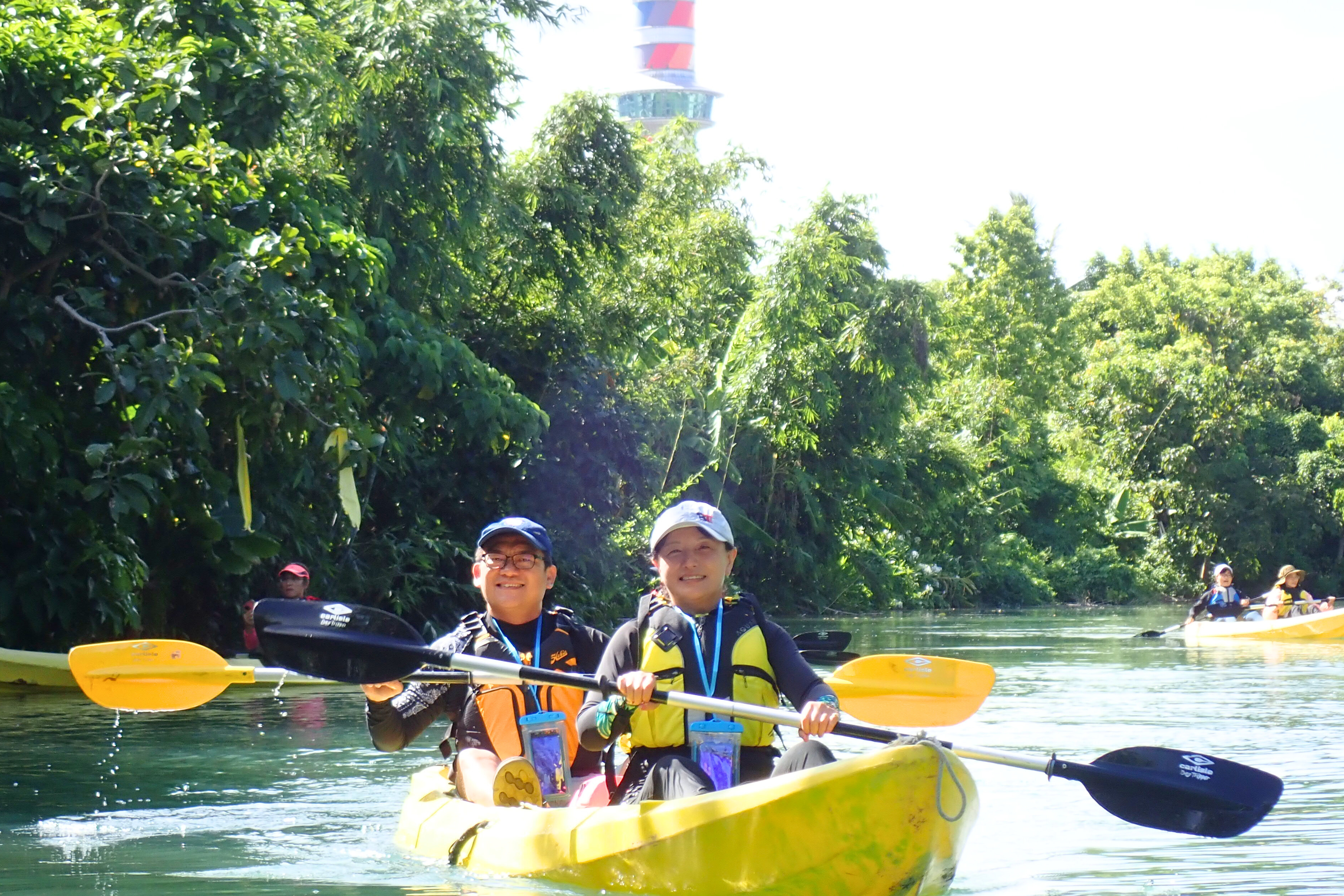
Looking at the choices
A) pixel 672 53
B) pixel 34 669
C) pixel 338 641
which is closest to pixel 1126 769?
pixel 338 641

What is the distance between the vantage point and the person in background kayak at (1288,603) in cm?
1642

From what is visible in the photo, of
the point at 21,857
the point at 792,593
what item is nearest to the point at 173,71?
the point at 21,857

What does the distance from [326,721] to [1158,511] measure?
23.3 metres

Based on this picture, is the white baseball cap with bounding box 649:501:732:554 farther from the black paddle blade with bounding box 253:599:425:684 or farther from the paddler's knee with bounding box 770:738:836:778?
the black paddle blade with bounding box 253:599:425:684

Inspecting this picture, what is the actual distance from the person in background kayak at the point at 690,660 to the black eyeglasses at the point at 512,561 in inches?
19.1

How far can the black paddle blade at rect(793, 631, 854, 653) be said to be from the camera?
4.85m

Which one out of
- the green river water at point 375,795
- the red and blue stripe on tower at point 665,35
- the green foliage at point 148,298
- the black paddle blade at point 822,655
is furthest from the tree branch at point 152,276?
the red and blue stripe on tower at point 665,35

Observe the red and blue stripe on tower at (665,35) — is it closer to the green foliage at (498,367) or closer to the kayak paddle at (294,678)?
the green foliage at (498,367)

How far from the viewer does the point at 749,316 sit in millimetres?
21922

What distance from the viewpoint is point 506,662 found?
15.0ft

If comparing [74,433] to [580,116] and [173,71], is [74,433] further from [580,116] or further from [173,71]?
[580,116]

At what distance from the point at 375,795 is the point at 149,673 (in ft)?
4.22

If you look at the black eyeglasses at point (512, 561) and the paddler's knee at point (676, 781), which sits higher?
the black eyeglasses at point (512, 561)

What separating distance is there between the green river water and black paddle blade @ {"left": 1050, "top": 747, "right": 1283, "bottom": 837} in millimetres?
305
